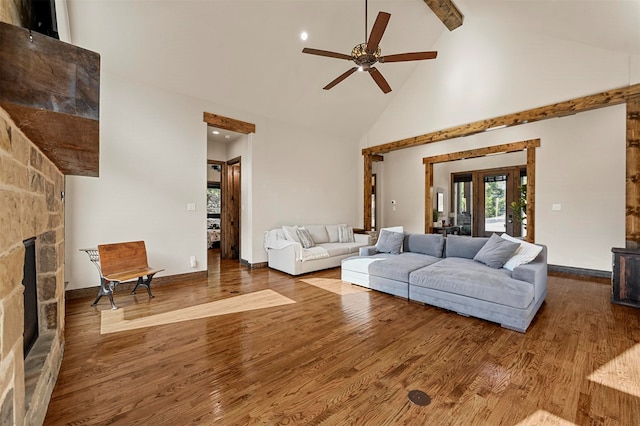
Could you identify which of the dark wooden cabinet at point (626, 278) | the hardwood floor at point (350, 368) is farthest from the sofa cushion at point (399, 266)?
the dark wooden cabinet at point (626, 278)

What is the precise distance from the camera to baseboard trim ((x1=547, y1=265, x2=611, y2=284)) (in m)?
4.80

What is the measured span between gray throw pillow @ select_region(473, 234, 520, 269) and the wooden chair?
444 centimetres

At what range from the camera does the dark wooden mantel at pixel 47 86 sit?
898mm

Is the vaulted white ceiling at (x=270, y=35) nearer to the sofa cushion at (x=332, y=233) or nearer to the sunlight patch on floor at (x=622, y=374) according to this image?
the sofa cushion at (x=332, y=233)

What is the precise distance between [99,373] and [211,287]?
2.23m

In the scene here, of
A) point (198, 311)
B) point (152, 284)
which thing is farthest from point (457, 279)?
point (152, 284)

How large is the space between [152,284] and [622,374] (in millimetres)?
5417

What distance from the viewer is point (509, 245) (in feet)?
11.5

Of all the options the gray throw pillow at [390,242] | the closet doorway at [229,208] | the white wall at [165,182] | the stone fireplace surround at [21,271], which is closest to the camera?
the stone fireplace surround at [21,271]

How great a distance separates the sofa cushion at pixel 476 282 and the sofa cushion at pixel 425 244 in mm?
644

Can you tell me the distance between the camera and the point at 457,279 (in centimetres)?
318

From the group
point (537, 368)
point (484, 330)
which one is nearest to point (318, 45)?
point (484, 330)

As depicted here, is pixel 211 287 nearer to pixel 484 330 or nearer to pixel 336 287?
pixel 336 287

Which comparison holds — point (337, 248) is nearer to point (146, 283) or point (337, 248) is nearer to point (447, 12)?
point (146, 283)
